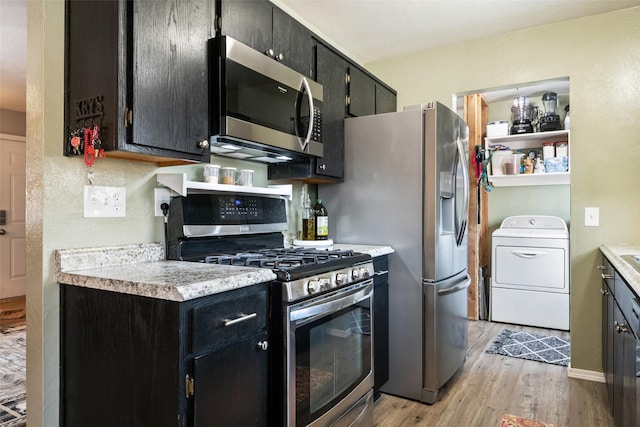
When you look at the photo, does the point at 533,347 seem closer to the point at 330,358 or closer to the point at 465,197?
the point at 465,197

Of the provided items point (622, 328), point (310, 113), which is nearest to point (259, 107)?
point (310, 113)

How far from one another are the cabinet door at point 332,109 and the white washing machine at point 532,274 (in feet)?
7.73

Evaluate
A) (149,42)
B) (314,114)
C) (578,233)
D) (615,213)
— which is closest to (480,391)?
(578,233)

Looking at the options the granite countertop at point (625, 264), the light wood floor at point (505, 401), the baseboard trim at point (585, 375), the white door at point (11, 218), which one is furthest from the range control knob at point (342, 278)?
the white door at point (11, 218)

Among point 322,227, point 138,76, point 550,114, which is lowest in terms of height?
point 322,227

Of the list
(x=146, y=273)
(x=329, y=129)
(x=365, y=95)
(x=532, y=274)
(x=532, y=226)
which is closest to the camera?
(x=146, y=273)

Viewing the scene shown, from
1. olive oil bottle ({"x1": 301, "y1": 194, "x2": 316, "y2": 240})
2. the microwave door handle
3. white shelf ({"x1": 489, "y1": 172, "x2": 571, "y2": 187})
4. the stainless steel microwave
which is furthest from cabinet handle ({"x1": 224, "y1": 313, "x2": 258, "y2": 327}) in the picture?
white shelf ({"x1": 489, "y1": 172, "x2": 571, "y2": 187})

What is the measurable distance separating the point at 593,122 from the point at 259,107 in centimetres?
222

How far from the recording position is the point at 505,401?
8.02 ft

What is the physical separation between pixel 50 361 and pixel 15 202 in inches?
192

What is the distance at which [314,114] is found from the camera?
7.65ft

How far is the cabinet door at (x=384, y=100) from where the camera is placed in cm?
318

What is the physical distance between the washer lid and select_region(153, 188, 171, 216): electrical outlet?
11.3 ft

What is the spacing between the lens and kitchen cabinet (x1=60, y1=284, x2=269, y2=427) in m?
1.21
